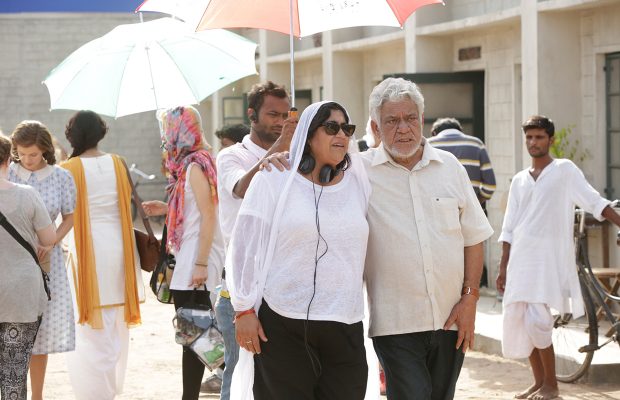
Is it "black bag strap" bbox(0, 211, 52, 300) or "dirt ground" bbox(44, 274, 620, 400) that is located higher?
"black bag strap" bbox(0, 211, 52, 300)

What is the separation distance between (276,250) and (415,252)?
24.5 inches

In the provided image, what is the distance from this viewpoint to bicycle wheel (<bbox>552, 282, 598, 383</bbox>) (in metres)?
8.59

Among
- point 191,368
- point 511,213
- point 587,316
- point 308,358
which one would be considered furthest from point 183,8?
point 587,316

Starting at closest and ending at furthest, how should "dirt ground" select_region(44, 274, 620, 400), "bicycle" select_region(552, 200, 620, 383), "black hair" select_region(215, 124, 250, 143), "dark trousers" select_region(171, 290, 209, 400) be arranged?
"dark trousers" select_region(171, 290, 209, 400), "bicycle" select_region(552, 200, 620, 383), "dirt ground" select_region(44, 274, 620, 400), "black hair" select_region(215, 124, 250, 143)

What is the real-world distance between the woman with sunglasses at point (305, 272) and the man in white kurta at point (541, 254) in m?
3.51

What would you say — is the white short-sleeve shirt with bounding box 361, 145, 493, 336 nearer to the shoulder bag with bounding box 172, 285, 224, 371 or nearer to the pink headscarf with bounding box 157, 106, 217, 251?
the shoulder bag with bounding box 172, 285, 224, 371

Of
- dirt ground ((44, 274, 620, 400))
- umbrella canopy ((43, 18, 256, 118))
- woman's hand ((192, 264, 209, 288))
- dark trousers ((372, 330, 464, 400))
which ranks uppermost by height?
umbrella canopy ((43, 18, 256, 118))

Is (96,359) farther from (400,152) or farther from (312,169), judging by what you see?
(400,152)

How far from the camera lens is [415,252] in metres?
5.13

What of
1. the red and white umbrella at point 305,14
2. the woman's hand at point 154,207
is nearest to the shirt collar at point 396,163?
the red and white umbrella at point 305,14

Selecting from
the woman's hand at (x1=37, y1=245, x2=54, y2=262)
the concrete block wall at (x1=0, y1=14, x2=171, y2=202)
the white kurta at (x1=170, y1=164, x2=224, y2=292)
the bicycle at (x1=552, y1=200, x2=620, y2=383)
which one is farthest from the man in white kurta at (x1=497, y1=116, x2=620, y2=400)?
the concrete block wall at (x1=0, y1=14, x2=171, y2=202)

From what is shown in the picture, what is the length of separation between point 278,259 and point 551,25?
24.7ft

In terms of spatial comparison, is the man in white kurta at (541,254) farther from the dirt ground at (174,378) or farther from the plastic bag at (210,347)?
the plastic bag at (210,347)

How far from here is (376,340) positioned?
530cm
